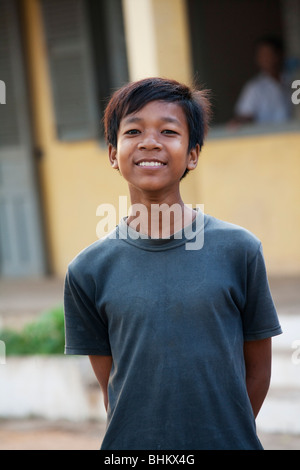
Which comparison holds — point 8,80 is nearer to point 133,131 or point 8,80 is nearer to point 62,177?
point 62,177

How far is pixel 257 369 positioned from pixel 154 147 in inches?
26.4

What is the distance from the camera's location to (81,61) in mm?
7363

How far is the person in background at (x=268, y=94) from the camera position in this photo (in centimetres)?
677

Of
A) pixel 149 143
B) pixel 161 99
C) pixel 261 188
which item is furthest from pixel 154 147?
pixel 261 188

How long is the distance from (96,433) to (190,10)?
4.45 m

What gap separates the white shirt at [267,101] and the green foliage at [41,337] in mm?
2586

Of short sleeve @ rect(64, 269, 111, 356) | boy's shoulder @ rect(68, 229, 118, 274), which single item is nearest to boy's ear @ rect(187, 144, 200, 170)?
boy's shoulder @ rect(68, 229, 118, 274)

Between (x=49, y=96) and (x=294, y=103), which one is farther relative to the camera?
Result: (x=49, y=96)

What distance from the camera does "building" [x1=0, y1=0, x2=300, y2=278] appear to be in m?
6.27

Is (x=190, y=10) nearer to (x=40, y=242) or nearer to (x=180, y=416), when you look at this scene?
(x=40, y=242)

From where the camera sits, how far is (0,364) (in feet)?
17.9

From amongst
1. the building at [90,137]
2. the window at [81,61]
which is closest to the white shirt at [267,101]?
the building at [90,137]

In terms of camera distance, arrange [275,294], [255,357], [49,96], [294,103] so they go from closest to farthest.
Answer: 1. [255,357]
2. [275,294]
3. [294,103]
4. [49,96]

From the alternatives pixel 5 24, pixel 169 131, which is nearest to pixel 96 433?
pixel 169 131
